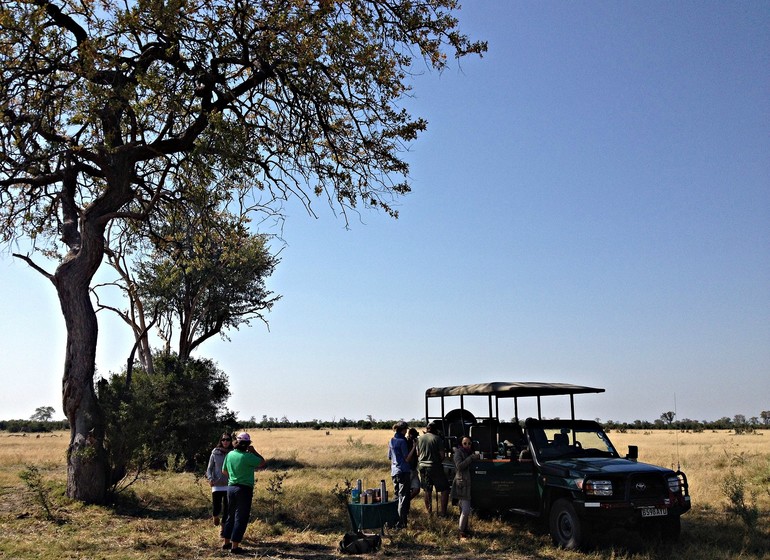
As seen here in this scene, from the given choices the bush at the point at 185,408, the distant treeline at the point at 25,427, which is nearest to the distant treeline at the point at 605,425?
the distant treeline at the point at 25,427

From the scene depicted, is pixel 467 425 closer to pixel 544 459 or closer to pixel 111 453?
pixel 544 459

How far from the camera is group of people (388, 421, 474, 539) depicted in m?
12.4

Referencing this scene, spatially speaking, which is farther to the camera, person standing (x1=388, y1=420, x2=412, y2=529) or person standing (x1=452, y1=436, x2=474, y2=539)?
person standing (x1=388, y1=420, x2=412, y2=529)

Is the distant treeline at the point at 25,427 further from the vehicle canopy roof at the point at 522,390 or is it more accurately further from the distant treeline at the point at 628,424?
the vehicle canopy roof at the point at 522,390

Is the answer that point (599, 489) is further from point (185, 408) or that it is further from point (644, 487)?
point (185, 408)

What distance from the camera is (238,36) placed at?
15.7 m

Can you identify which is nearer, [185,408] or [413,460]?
[413,460]

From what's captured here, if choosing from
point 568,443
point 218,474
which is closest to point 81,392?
point 218,474

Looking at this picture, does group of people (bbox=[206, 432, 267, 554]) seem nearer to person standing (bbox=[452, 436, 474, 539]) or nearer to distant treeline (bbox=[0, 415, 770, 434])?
person standing (bbox=[452, 436, 474, 539])

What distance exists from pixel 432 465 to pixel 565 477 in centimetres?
316

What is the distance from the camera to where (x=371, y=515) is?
12.1 metres

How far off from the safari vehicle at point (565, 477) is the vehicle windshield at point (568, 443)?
18 mm

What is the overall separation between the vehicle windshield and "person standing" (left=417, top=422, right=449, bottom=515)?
82.3 inches

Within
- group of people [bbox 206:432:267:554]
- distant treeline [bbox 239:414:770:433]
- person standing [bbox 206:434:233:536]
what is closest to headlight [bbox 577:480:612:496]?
group of people [bbox 206:432:267:554]
